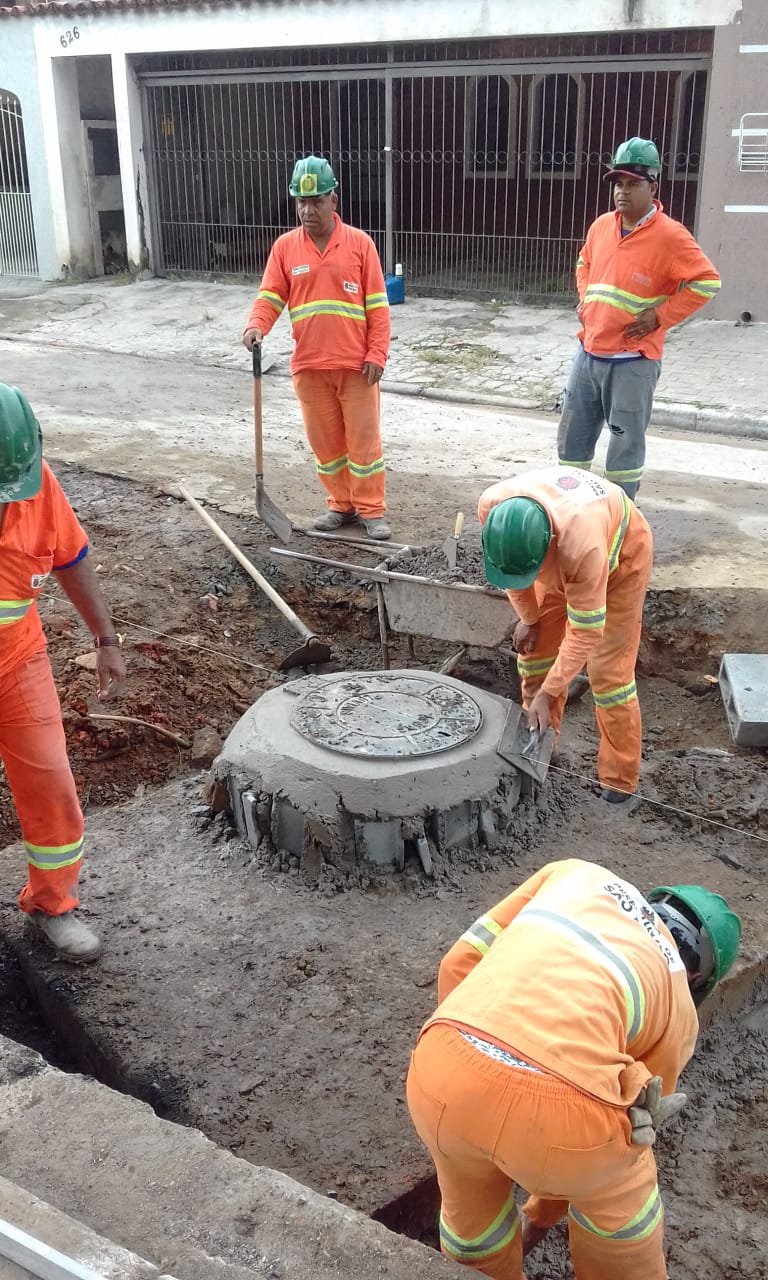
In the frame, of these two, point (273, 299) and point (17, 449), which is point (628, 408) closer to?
point (273, 299)

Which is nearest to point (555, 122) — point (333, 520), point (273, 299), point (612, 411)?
point (273, 299)

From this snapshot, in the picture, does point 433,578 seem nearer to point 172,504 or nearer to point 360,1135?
point 172,504

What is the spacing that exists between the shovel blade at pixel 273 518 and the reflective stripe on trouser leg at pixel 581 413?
1.62m

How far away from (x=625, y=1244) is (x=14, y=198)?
17583 millimetres

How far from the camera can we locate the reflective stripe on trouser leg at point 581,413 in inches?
235

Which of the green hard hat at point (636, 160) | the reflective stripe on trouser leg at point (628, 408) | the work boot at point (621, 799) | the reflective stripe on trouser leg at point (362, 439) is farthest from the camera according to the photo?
the reflective stripe on trouser leg at point (362, 439)

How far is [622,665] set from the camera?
4379mm

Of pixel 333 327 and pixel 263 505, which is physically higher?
pixel 333 327

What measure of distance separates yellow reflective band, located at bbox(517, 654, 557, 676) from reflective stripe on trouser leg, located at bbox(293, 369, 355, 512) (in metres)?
2.46

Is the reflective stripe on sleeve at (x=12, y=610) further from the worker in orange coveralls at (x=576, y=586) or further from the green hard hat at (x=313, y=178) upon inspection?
the green hard hat at (x=313, y=178)

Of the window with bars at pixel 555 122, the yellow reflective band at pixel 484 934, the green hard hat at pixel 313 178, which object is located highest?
the window with bars at pixel 555 122

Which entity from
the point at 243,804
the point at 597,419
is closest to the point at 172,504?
the point at 597,419

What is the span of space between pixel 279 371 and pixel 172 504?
476 centimetres

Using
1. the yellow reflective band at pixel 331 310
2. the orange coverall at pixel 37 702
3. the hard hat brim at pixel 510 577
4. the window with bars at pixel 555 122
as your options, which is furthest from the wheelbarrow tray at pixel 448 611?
the window with bars at pixel 555 122
